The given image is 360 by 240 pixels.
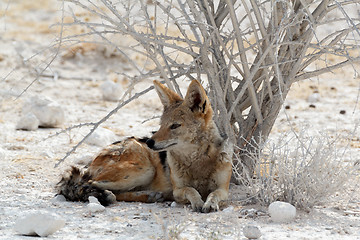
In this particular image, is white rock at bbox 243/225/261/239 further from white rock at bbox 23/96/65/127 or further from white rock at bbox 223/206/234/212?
white rock at bbox 23/96/65/127

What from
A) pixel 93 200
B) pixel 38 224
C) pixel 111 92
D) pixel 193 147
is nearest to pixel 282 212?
pixel 193 147

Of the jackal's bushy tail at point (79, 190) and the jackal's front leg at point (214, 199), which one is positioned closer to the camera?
the jackal's front leg at point (214, 199)

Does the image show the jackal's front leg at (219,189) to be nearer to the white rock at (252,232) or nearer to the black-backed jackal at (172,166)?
the black-backed jackal at (172,166)

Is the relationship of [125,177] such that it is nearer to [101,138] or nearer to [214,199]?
[214,199]

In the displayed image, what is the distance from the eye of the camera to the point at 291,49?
217 inches

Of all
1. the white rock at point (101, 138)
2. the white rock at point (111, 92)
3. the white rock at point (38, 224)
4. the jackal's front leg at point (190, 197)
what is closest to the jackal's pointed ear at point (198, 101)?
the jackal's front leg at point (190, 197)

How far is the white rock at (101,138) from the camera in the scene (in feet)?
26.4

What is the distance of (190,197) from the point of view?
199 inches

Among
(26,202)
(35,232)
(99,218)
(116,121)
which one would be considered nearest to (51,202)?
(26,202)

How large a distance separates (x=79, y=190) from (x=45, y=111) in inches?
160

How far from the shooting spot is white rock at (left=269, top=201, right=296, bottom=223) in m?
4.53

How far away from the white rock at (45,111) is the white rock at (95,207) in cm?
450

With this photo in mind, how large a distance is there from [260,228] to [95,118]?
6.21 meters

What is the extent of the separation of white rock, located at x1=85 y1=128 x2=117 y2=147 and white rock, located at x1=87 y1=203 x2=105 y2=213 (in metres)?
3.08
